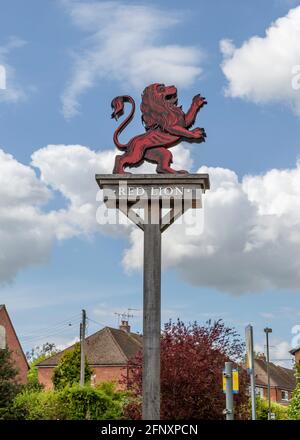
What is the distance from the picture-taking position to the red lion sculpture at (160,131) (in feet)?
54.7

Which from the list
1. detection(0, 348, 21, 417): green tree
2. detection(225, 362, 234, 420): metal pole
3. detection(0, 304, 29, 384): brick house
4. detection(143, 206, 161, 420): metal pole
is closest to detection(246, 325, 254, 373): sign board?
detection(225, 362, 234, 420): metal pole

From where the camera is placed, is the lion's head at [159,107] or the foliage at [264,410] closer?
the lion's head at [159,107]

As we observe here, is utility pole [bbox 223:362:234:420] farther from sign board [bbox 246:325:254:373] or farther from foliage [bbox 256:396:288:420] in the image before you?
foliage [bbox 256:396:288:420]

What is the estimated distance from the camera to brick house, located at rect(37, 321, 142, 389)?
63.7 m

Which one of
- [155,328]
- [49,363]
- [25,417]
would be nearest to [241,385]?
[25,417]

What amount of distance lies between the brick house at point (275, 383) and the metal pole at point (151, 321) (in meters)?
65.4

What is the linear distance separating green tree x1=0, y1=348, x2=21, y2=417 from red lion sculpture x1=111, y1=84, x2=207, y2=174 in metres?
18.6

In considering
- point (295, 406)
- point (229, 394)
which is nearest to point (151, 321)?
point (229, 394)

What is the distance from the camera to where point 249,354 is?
1501cm

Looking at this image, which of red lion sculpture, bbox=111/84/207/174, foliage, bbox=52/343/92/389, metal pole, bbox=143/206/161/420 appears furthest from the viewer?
foliage, bbox=52/343/92/389

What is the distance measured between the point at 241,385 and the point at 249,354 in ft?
53.0

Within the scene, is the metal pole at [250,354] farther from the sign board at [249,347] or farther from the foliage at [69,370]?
the foliage at [69,370]

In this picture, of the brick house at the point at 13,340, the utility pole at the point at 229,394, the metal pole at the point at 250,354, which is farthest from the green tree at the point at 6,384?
the brick house at the point at 13,340

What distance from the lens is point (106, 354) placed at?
65062mm
